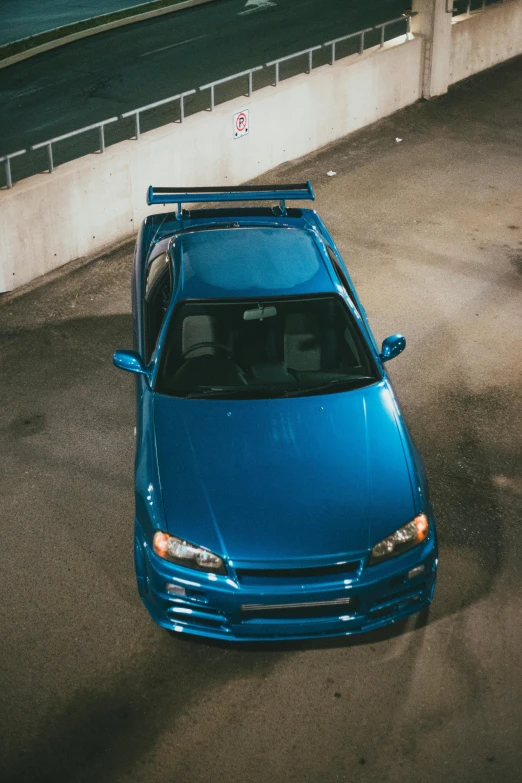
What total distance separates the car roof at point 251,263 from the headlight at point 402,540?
209 centimetres

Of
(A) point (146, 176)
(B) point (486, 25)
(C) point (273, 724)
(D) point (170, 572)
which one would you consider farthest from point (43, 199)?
(B) point (486, 25)

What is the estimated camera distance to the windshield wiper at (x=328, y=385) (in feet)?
21.1

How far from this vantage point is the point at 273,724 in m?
5.41

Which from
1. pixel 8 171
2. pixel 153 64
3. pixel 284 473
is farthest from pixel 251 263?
pixel 153 64

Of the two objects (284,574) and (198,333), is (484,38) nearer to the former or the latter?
(198,333)

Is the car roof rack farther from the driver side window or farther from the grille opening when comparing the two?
the grille opening

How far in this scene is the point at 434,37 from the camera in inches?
652

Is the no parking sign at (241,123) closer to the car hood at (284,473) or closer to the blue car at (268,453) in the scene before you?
the blue car at (268,453)

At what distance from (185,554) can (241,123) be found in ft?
30.7

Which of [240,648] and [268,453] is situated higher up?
[268,453]

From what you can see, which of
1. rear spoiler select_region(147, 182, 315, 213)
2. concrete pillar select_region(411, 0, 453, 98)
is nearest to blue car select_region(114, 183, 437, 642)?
rear spoiler select_region(147, 182, 315, 213)

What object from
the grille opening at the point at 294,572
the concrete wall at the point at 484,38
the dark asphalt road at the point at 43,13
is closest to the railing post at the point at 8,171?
the grille opening at the point at 294,572

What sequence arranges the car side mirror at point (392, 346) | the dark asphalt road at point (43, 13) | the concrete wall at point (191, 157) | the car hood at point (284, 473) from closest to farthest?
the car hood at point (284, 473) → the car side mirror at point (392, 346) → the concrete wall at point (191, 157) → the dark asphalt road at point (43, 13)

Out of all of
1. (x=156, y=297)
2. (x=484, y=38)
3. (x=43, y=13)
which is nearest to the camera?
(x=156, y=297)
